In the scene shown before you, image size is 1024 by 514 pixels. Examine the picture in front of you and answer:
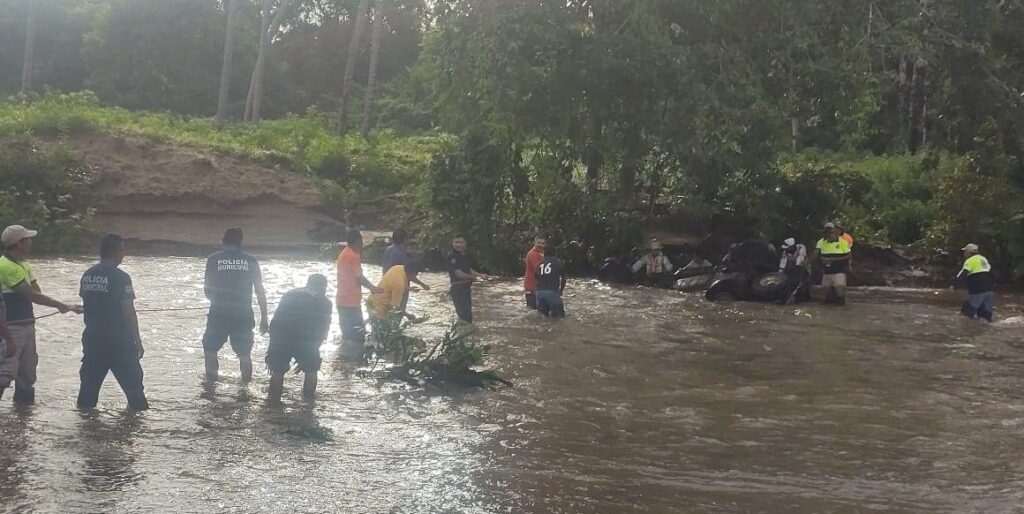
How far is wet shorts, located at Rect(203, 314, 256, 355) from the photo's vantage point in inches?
435

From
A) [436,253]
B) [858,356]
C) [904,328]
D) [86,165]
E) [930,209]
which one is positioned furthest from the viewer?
[86,165]

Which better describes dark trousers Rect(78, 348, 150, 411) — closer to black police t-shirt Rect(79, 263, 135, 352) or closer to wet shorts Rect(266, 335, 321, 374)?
black police t-shirt Rect(79, 263, 135, 352)

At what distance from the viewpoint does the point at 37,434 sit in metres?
8.82

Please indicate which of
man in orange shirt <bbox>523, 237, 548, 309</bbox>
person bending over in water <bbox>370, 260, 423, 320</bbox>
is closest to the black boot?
person bending over in water <bbox>370, 260, 423, 320</bbox>

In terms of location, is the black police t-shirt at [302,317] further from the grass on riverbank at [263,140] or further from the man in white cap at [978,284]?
the grass on riverbank at [263,140]

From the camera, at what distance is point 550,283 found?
16.6 metres

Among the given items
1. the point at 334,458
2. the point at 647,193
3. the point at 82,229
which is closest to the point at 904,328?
the point at 647,193

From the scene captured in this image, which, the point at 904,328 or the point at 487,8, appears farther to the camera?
the point at 487,8

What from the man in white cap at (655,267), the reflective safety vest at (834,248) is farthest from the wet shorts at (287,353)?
the man in white cap at (655,267)

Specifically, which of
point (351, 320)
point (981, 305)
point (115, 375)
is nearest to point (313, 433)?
point (115, 375)

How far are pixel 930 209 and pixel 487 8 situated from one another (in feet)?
40.0

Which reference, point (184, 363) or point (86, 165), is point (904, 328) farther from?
point (86, 165)

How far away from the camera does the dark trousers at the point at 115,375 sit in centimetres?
932

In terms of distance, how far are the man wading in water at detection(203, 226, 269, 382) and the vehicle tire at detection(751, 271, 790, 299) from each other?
11.3 metres
